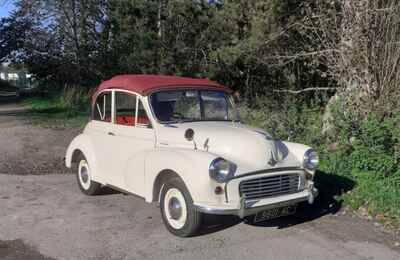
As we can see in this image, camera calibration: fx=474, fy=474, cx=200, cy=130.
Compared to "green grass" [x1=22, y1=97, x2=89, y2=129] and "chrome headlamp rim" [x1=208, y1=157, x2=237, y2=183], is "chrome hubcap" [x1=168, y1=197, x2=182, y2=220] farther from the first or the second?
"green grass" [x1=22, y1=97, x2=89, y2=129]

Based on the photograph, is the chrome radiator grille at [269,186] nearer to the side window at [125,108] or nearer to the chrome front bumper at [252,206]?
the chrome front bumper at [252,206]

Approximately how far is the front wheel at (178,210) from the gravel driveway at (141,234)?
0.40 ft

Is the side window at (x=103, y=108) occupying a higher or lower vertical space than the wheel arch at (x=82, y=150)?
higher

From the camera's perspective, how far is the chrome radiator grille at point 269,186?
527cm

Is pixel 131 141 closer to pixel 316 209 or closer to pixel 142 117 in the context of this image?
pixel 142 117

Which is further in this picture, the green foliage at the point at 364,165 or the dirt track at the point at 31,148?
the dirt track at the point at 31,148

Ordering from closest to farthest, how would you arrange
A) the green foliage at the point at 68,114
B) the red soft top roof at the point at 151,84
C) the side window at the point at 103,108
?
1. the red soft top roof at the point at 151,84
2. the side window at the point at 103,108
3. the green foliage at the point at 68,114

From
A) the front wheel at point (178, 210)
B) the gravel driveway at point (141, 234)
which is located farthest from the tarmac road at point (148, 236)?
the front wheel at point (178, 210)

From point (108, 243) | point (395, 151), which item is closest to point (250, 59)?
point (395, 151)

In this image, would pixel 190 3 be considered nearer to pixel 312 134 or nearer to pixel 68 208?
pixel 312 134

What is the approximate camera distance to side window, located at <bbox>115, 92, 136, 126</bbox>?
6547mm

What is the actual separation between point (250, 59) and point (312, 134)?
21.2 feet

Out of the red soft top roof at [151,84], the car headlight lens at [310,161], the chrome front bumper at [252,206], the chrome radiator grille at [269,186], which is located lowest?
the chrome front bumper at [252,206]

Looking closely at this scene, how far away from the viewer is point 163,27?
1884 cm
